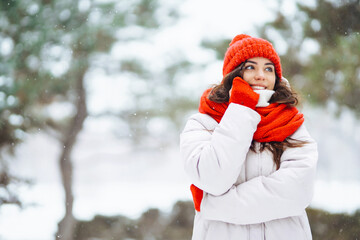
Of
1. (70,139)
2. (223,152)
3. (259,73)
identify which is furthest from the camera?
(70,139)

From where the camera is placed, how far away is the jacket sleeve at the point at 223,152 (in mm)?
865

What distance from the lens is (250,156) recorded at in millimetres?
970

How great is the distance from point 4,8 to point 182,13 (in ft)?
6.01

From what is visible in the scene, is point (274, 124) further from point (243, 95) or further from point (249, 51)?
point (249, 51)

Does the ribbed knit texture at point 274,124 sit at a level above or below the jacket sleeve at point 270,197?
above

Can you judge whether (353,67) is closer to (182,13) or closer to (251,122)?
(182,13)

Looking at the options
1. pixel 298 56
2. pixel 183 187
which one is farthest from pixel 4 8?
pixel 298 56

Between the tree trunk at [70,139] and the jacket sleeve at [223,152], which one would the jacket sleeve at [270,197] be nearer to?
the jacket sleeve at [223,152]

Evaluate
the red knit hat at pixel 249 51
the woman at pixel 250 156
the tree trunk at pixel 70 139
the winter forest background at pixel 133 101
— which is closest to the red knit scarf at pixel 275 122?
the woman at pixel 250 156

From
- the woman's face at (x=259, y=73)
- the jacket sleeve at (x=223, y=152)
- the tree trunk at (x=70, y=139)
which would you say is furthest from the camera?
the tree trunk at (x=70, y=139)

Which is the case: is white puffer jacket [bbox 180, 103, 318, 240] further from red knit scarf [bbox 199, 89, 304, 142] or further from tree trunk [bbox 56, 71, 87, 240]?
tree trunk [bbox 56, 71, 87, 240]

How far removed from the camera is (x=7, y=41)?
10.1 ft

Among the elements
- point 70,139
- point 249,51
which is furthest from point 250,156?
point 70,139

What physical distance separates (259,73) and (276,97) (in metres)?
0.10
